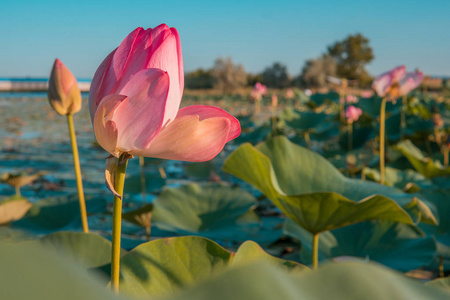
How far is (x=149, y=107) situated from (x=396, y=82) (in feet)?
4.09

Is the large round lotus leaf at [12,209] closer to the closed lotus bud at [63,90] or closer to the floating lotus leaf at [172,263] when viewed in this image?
the closed lotus bud at [63,90]

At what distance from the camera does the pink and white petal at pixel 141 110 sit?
0.33 metres

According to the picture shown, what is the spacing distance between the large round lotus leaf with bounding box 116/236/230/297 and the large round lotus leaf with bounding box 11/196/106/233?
752 mm

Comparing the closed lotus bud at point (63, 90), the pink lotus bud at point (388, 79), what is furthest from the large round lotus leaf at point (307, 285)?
the pink lotus bud at point (388, 79)

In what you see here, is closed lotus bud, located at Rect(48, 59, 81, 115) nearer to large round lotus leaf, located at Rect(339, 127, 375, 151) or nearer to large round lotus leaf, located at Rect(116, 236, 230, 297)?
large round lotus leaf, located at Rect(116, 236, 230, 297)

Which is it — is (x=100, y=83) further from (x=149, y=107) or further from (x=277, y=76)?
(x=277, y=76)

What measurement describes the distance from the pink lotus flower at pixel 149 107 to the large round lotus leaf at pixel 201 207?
780 mm

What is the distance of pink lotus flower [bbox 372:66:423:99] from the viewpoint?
4.51 feet

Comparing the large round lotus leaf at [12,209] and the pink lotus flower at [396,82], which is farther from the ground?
the pink lotus flower at [396,82]

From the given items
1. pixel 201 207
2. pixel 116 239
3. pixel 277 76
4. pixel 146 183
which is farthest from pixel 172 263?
pixel 277 76

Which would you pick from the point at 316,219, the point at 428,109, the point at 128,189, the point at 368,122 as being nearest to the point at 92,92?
the point at 316,219

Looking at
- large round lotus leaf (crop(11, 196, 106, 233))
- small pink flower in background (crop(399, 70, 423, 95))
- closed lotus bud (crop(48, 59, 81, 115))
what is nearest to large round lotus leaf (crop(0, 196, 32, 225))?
large round lotus leaf (crop(11, 196, 106, 233))

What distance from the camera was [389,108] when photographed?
2.62 metres

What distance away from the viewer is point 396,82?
1.39 metres
